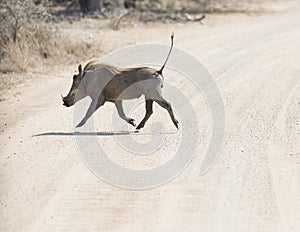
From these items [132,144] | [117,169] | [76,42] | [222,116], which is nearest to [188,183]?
[117,169]

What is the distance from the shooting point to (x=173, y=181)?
961 cm

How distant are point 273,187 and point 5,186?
10.5 feet

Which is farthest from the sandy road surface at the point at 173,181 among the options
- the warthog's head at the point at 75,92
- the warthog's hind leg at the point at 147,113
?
the warthog's head at the point at 75,92

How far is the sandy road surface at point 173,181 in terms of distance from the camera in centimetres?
835

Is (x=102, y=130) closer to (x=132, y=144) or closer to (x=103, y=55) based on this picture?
(x=132, y=144)

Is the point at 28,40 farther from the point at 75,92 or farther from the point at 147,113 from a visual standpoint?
the point at 147,113

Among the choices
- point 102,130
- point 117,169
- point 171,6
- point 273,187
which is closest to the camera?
point 273,187

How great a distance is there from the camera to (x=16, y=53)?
1814 cm

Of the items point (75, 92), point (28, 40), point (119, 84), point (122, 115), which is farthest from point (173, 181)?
point (28, 40)

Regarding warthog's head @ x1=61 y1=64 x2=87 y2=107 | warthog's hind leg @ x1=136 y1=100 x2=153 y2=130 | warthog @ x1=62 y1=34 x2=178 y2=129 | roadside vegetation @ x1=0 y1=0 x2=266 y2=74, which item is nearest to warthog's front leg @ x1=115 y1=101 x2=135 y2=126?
warthog's hind leg @ x1=136 y1=100 x2=153 y2=130

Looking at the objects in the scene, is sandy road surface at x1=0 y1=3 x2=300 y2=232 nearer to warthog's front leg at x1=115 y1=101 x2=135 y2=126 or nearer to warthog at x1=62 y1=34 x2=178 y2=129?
warthog's front leg at x1=115 y1=101 x2=135 y2=126

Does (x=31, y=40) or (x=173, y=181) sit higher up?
(x=173, y=181)

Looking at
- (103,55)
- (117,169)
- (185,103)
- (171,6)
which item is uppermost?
(117,169)

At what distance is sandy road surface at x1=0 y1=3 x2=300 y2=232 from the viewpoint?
835cm
